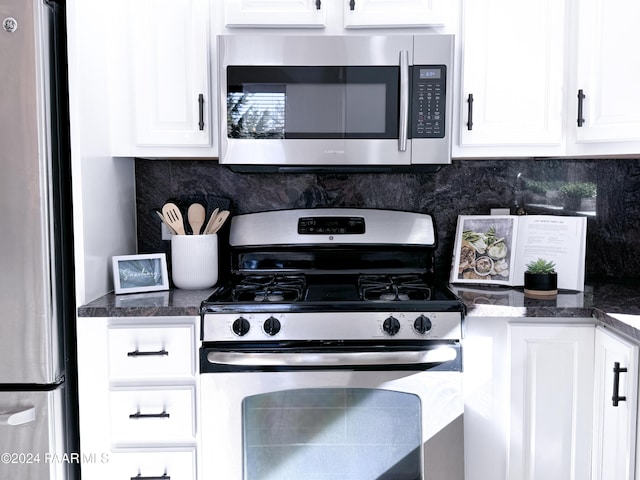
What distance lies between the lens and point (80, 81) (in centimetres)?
181

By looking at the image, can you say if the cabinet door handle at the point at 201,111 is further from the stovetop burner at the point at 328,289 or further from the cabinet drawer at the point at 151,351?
the cabinet drawer at the point at 151,351

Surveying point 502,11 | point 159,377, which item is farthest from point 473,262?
point 159,377

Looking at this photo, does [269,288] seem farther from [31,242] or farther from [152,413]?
[31,242]

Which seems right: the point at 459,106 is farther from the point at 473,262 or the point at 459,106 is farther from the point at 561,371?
the point at 561,371

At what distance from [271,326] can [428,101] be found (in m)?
0.93

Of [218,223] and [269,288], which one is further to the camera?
[218,223]

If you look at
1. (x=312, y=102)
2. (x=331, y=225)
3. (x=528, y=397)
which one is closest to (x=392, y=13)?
(x=312, y=102)

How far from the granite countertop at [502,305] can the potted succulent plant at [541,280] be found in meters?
0.04

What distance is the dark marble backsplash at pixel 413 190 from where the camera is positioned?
2.35 metres

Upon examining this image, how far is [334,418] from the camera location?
1.79 meters

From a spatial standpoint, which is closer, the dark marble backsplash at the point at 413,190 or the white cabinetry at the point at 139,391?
the white cabinetry at the point at 139,391

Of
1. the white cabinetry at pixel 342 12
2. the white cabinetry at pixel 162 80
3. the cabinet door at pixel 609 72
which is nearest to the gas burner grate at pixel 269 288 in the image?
the white cabinetry at pixel 162 80

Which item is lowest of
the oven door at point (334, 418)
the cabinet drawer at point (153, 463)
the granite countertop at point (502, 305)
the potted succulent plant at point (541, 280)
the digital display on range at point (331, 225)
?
the cabinet drawer at point (153, 463)

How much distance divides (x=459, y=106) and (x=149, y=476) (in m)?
1.60
